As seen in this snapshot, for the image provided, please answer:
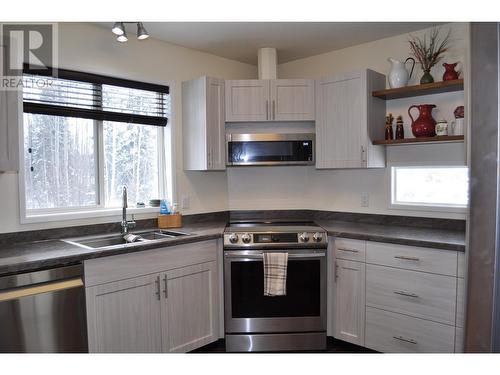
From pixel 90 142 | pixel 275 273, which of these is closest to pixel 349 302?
pixel 275 273

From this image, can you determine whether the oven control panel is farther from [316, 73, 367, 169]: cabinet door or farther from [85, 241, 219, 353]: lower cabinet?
[316, 73, 367, 169]: cabinet door

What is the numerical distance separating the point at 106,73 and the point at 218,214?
5.01 ft

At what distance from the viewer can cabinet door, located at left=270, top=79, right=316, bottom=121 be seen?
3.09 metres

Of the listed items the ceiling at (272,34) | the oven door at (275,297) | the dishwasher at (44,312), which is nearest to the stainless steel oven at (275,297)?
the oven door at (275,297)

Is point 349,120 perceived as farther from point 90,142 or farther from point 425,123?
point 90,142

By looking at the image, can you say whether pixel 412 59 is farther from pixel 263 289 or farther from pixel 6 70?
pixel 6 70

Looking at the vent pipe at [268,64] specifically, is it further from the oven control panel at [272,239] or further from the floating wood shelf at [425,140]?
the oven control panel at [272,239]

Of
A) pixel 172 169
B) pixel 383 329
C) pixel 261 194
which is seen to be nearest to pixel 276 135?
pixel 261 194

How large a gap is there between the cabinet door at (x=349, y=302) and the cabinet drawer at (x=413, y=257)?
0.15 meters

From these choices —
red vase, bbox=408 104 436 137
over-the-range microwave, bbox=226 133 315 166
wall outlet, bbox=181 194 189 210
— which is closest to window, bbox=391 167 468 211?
red vase, bbox=408 104 436 137

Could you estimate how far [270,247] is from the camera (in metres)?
2.72

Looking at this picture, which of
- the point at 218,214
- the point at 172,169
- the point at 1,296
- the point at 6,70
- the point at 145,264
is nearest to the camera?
the point at 1,296

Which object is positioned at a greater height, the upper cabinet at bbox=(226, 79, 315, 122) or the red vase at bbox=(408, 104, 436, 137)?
the upper cabinet at bbox=(226, 79, 315, 122)

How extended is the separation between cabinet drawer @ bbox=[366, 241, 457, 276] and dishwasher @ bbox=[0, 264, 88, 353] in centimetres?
186
